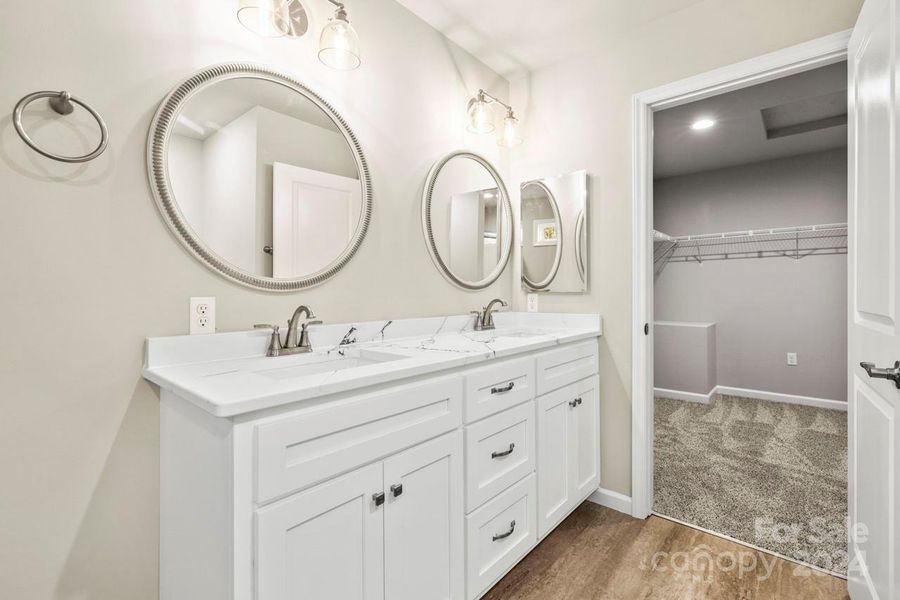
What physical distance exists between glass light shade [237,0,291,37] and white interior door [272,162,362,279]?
0.41 meters

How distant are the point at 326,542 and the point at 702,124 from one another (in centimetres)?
370

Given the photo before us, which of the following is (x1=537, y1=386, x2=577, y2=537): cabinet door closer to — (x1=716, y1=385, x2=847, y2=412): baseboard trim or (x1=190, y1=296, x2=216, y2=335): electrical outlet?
(x1=190, y1=296, x2=216, y2=335): electrical outlet

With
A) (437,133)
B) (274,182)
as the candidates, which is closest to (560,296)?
(437,133)

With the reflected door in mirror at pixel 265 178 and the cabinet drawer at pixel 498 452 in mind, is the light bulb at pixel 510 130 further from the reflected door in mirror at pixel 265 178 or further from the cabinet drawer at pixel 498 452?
the cabinet drawer at pixel 498 452

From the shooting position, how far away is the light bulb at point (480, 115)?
7.02 ft

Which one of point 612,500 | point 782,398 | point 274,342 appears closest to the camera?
point 274,342

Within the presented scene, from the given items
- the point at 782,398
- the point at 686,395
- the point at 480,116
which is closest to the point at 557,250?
the point at 480,116

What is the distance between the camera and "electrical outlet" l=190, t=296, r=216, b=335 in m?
1.29

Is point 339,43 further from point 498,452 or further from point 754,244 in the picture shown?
point 754,244

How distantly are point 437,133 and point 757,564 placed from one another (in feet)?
7.72

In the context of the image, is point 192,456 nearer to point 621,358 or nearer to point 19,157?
point 19,157

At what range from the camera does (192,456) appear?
1.03 meters

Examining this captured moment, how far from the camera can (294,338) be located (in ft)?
4.82

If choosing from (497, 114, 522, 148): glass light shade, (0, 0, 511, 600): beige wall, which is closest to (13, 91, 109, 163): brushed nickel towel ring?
(0, 0, 511, 600): beige wall
